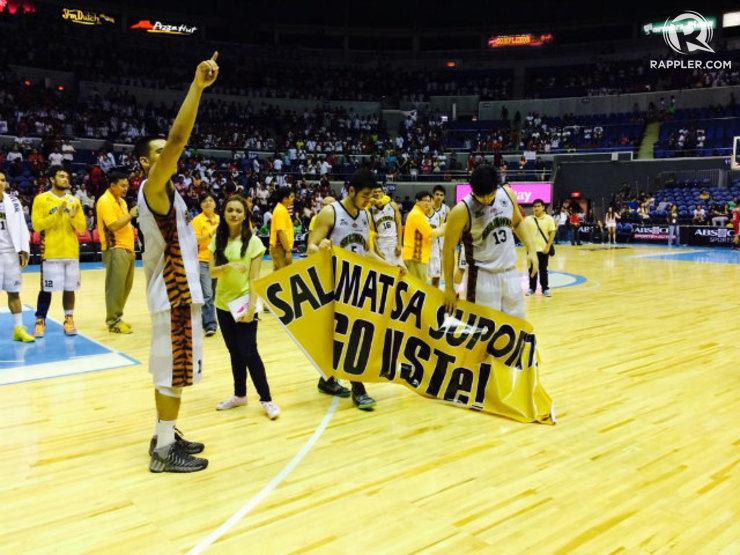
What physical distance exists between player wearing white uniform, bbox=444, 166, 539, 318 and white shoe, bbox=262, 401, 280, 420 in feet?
4.90

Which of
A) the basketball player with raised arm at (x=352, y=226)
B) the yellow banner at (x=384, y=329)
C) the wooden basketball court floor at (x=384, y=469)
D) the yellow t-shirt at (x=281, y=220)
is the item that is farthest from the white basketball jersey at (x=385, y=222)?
the yellow banner at (x=384, y=329)

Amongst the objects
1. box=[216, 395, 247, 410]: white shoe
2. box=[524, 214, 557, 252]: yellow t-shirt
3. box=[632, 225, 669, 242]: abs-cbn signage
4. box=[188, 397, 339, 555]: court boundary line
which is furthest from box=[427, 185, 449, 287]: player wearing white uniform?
box=[632, 225, 669, 242]: abs-cbn signage

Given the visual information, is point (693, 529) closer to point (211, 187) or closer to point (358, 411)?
point (358, 411)

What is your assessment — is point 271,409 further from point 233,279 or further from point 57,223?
point 57,223

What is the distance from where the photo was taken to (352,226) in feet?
15.7

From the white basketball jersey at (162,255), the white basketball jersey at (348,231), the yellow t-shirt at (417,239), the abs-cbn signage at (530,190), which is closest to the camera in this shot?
the white basketball jersey at (162,255)

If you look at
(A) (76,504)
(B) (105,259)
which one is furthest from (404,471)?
(B) (105,259)

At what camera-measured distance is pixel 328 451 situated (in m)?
3.80

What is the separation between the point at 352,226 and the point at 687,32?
37.2 m

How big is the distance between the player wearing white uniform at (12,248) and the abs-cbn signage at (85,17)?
28.5 meters

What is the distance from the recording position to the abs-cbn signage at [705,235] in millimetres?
21578

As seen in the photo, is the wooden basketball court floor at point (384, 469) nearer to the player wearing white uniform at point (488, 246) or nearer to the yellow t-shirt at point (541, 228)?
the player wearing white uniform at point (488, 246)

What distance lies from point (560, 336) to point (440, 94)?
32140mm

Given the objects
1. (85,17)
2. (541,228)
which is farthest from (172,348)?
(85,17)
